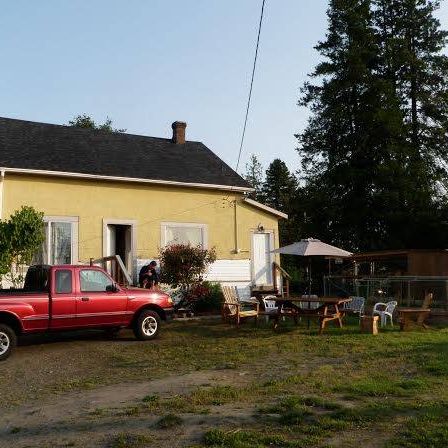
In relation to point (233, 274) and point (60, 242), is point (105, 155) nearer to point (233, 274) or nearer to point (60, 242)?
point (60, 242)

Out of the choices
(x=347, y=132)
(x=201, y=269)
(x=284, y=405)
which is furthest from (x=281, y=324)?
(x=347, y=132)

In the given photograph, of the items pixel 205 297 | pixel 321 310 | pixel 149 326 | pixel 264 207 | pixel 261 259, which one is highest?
pixel 264 207

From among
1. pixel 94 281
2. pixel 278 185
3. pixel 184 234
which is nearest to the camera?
pixel 94 281

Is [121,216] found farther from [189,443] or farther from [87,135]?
[189,443]

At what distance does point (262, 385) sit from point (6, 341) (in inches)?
216

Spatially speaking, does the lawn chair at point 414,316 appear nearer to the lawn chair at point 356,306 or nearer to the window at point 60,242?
the lawn chair at point 356,306

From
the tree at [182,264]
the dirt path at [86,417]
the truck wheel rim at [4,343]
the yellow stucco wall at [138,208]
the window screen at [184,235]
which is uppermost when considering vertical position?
the yellow stucco wall at [138,208]

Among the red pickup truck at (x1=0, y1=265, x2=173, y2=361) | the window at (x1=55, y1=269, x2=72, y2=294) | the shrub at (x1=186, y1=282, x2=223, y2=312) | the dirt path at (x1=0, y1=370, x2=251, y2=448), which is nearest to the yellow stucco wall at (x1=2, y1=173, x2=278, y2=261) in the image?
the shrub at (x1=186, y1=282, x2=223, y2=312)

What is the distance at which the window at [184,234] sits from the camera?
18688 millimetres

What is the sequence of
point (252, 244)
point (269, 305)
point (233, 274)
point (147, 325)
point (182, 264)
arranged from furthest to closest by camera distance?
point (252, 244) → point (233, 274) → point (182, 264) → point (269, 305) → point (147, 325)

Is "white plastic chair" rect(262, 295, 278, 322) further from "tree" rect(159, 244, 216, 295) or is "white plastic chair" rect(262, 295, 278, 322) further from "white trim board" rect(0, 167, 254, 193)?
"white trim board" rect(0, 167, 254, 193)

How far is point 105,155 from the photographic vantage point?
1908 cm

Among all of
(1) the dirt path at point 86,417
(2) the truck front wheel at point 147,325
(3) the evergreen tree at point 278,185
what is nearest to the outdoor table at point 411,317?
(2) the truck front wheel at point 147,325

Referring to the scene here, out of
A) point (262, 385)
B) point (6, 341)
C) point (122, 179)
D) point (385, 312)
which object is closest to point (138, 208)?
point (122, 179)
